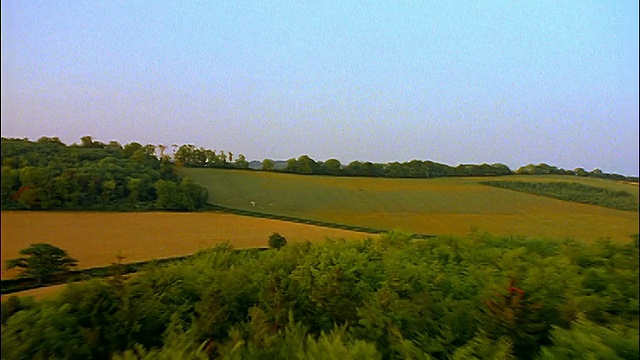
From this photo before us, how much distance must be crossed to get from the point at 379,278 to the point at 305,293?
2.41 feet

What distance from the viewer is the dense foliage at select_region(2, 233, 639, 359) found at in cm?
238

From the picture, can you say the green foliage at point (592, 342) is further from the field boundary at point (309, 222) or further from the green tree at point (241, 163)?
the green tree at point (241, 163)

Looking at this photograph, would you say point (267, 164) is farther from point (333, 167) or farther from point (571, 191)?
point (571, 191)

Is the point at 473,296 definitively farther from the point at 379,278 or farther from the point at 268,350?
the point at 268,350

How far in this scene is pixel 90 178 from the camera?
3.15m

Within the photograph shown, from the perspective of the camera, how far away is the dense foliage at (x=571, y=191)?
284 cm

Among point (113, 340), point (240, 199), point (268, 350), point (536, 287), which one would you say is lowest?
point (113, 340)

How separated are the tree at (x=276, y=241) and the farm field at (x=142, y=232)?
0.05 meters

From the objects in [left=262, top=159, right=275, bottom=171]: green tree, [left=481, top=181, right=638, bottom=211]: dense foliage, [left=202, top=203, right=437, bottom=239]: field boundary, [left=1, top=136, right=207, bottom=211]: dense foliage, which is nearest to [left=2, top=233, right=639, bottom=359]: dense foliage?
[left=202, top=203, right=437, bottom=239]: field boundary

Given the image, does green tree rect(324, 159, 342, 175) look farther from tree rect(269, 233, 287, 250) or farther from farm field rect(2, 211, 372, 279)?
tree rect(269, 233, 287, 250)

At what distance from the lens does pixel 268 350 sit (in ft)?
8.39

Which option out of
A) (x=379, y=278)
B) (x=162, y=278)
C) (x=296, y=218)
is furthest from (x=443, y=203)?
(x=162, y=278)

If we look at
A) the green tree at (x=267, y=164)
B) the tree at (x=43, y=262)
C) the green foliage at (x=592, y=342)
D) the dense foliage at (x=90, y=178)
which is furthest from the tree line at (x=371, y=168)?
the green foliage at (x=592, y=342)

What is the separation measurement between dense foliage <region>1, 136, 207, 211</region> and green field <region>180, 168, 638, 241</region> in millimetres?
641
